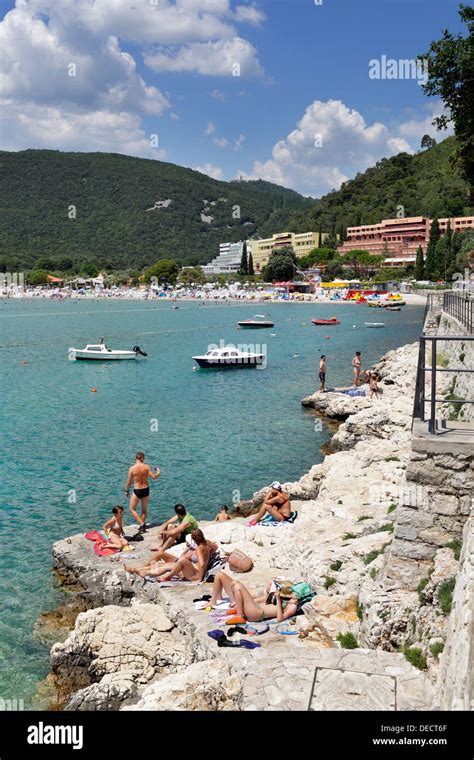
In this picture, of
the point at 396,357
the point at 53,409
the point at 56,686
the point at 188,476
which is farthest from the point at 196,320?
the point at 56,686

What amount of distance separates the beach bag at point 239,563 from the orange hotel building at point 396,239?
136 metres

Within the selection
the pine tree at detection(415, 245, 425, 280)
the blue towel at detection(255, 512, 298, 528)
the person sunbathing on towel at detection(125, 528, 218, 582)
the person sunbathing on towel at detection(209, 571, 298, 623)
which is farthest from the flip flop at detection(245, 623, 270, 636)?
the pine tree at detection(415, 245, 425, 280)

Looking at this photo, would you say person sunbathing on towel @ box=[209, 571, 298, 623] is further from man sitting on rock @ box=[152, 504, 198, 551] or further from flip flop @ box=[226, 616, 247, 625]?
man sitting on rock @ box=[152, 504, 198, 551]

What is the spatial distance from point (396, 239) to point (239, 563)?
15467 centimetres

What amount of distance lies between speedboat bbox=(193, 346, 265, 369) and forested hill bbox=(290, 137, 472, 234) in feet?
398

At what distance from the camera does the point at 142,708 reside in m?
6.14

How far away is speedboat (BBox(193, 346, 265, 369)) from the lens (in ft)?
128

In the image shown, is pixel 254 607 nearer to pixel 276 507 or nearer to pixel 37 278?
pixel 276 507

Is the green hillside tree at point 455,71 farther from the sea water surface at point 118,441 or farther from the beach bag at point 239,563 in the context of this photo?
the beach bag at point 239,563

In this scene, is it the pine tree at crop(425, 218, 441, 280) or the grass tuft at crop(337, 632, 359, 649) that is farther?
the pine tree at crop(425, 218, 441, 280)

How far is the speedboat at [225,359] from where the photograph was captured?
39.0m

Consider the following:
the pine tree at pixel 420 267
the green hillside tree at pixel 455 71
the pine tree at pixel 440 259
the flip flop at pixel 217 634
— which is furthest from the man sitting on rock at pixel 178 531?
the pine tree at pixel 420 267

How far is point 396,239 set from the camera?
507ft

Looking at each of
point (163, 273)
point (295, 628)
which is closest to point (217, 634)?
point (295, 628)
